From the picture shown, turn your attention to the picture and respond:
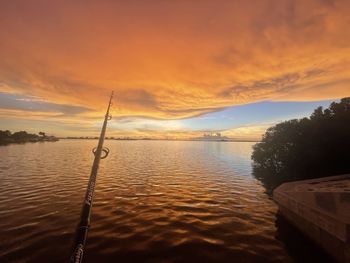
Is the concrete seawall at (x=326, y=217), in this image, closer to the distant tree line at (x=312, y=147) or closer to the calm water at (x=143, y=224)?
the calm water at (x=143, y=224)

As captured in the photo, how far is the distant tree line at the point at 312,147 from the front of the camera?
105 feet

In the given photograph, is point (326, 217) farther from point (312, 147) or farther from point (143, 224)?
point (312, 147)

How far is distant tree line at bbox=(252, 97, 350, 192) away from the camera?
32112 millimetres

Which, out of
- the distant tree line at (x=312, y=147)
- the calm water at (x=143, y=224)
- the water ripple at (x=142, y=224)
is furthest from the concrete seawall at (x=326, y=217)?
the distant tree line at (x=312, y=147)

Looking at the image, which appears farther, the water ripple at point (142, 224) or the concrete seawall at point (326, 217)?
the water ripple at point (142, 224)

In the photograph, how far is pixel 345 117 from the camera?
3300 centimetres

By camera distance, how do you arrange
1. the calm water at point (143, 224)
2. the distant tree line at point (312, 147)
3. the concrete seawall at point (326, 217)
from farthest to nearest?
the distant tree line at point (312, 147), the calm water at point (143, 224), the concrete seawall at point (326, 217)

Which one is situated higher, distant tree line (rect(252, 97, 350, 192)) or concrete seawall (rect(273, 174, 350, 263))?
distant tree line (rect(252, 97, 350, 192))

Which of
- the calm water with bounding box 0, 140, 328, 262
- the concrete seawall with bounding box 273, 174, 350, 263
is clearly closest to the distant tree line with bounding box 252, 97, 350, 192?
the calm water with bounding box 0, 140, 328, 262

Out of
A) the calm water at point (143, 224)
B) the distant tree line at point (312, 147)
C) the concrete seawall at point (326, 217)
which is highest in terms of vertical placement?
the distant tree line at point (312, 147)

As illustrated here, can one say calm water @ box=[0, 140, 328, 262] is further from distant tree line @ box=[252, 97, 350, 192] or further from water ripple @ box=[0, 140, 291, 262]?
distant tree line @ box=[252, 97, 350, 192]

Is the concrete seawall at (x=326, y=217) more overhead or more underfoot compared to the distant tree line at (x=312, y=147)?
more underfoot

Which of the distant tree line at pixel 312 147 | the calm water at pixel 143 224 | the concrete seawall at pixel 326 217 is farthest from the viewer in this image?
the distant tree line at pixel 312 147

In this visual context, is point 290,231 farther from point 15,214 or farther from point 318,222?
point 15,214
